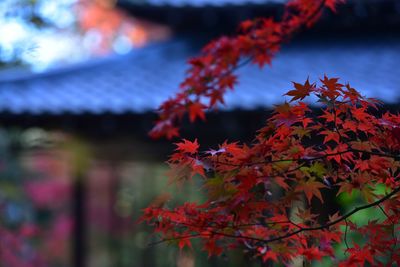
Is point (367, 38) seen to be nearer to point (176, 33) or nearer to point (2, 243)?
point (176, 33)

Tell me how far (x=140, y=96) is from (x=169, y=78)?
2.75 ft

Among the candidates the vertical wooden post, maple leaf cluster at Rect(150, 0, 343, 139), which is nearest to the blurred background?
the vertical wooden post

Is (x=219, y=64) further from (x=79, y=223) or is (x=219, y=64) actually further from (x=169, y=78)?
(x=79, y=223)

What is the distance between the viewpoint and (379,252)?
6.67 feet

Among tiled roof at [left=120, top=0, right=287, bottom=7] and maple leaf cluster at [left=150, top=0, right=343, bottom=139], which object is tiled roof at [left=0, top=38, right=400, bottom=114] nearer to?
tiled roof at [left=120, top=0, right=287, bottom=7]

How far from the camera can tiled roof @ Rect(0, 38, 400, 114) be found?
5.41m

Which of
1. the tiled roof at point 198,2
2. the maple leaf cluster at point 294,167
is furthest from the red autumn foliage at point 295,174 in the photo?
the tiled roof at point 198,2

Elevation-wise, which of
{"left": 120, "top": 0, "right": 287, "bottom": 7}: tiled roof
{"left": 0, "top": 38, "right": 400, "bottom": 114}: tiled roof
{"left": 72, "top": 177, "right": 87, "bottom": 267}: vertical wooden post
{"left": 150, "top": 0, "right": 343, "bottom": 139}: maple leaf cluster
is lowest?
{"left": 72, "top": 177, "right": 87, "bottom": 267}: vertical wooden post

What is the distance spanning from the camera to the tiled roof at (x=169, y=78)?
5.41m

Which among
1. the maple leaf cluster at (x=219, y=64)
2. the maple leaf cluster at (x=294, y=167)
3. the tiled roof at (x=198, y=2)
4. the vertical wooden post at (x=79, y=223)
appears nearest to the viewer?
the maple leaf cluster at (x=294, y=167)

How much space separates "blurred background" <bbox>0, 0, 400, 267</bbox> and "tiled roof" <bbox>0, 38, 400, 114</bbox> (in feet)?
0.04

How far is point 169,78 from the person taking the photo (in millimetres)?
6473

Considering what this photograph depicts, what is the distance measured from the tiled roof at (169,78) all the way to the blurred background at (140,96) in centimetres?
1

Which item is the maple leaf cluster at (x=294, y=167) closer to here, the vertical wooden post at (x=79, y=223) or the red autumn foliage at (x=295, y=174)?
the red autumn foliage at (x=295, y=174)
